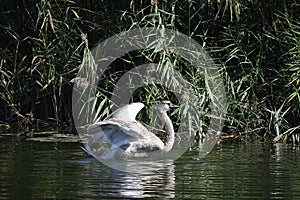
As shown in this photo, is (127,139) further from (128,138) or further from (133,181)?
(133,181)

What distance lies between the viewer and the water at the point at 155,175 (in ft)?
22.0

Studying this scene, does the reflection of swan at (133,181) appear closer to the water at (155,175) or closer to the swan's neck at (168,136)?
the water at (155,175)

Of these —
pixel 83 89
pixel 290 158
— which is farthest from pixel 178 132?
pixel 290 158

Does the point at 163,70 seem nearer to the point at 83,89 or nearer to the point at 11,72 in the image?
the point at 83,89

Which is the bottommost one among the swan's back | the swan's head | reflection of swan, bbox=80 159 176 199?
reflection of swan, bbox=80 159 176 199

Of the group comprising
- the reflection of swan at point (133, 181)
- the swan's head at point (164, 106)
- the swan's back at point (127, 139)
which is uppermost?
the swan's head at point (164, 106)

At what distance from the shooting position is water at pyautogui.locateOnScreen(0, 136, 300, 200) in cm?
670

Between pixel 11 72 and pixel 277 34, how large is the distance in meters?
3.30

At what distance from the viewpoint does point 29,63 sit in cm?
1110

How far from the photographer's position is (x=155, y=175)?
7.60 m

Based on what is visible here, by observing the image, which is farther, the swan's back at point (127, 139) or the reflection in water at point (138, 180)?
the swan's back at point (127, 139)

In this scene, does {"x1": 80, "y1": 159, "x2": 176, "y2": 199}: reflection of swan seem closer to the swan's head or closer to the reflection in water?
the reflection in water

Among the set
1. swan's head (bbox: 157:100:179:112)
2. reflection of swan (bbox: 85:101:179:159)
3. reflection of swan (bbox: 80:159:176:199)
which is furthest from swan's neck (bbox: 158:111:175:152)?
reflection of swan (bbox: 80:159:176:199)

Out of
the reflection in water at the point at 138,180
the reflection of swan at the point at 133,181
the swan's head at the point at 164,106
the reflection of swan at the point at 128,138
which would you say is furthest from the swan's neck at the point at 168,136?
the reflection in water at the point at 138,180
